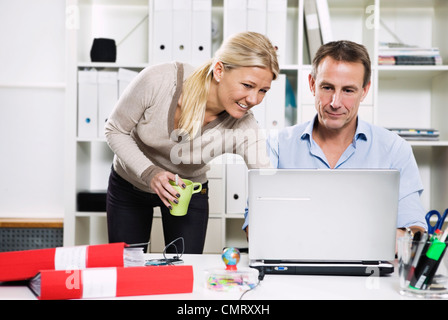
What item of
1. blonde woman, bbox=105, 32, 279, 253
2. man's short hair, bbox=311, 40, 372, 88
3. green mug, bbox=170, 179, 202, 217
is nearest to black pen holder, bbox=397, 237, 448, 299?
green mug, bbox=170, 179, 202, 217

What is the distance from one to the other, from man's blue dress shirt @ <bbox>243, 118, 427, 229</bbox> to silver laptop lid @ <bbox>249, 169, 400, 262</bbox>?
0.50 meters

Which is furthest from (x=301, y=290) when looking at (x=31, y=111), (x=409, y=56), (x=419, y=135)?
(x=31, y=111)

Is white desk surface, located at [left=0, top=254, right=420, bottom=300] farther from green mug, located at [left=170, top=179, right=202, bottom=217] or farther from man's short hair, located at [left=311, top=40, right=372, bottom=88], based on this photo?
man's short hair, located at [left=311, top=40, right=372, bottom=88]

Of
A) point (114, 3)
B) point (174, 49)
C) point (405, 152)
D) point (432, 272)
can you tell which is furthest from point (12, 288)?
point (114, 3)

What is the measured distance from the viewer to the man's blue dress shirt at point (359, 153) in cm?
154

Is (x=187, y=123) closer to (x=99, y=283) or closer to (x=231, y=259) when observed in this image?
(x=231, y=259)

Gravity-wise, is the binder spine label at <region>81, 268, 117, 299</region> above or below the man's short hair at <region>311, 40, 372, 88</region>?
below

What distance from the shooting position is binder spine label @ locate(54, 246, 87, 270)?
945mm

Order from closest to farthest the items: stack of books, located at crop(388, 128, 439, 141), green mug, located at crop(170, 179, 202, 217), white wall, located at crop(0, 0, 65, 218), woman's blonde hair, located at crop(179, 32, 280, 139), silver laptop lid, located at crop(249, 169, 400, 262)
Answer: silver laptop lid, located at crop(249, 169, 400, 262) → green mug, located at crop(170, 179, 202, 217) → woman's blonde hair, located at crop(179, 32, 280, 139) → stack of books, located at crop(388, 128, 439, 141) → white wall, located at crop(0, 0, 65, 218)

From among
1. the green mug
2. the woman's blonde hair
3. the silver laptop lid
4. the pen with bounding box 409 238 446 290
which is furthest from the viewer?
the woman's blonde hair

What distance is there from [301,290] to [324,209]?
6.7 inches
